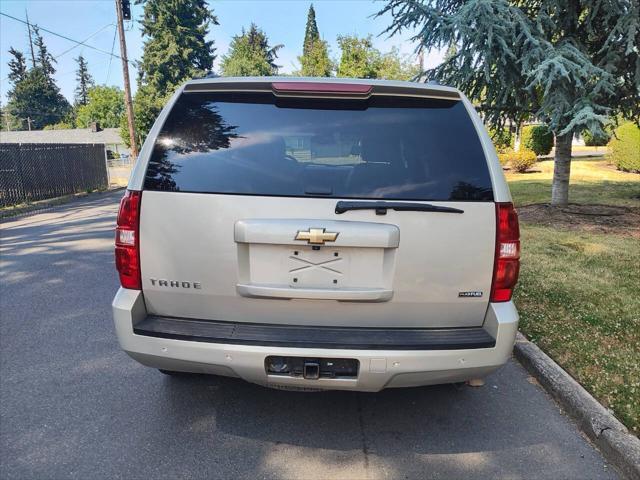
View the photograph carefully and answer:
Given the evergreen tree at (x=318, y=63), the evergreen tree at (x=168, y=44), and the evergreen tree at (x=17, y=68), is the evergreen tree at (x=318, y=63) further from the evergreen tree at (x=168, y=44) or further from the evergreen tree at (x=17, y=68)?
the evergreen tree at (x=17, y=68)

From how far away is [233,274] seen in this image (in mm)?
2309

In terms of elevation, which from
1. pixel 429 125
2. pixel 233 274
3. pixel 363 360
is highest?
pixel 429 125

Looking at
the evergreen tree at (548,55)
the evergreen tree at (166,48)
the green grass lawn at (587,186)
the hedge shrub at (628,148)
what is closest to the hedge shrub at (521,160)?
the green grass lawn at (587,186)

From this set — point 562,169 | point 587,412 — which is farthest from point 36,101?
point 587,412

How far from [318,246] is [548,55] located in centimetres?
742

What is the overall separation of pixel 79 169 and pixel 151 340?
63.7 feet

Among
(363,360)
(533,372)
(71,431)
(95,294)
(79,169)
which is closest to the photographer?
(363,360)

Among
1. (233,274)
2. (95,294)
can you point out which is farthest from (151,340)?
(95,294)

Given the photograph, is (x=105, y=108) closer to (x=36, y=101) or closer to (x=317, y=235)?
(x=36, y=101)

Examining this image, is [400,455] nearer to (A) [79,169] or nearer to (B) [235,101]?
(B) [235,101]

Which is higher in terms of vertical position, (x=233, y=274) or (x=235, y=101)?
(x=235, y=101)

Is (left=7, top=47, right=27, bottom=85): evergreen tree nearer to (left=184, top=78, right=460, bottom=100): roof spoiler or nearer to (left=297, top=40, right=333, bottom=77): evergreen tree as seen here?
(left=297, top=40, right=333, bottom=77): evergreen tree

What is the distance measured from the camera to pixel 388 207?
2.25 meters

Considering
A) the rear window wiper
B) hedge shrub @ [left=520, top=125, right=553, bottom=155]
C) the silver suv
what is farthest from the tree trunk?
hedge shrub @ [left=520, top=125, right=553, bottom=155]
